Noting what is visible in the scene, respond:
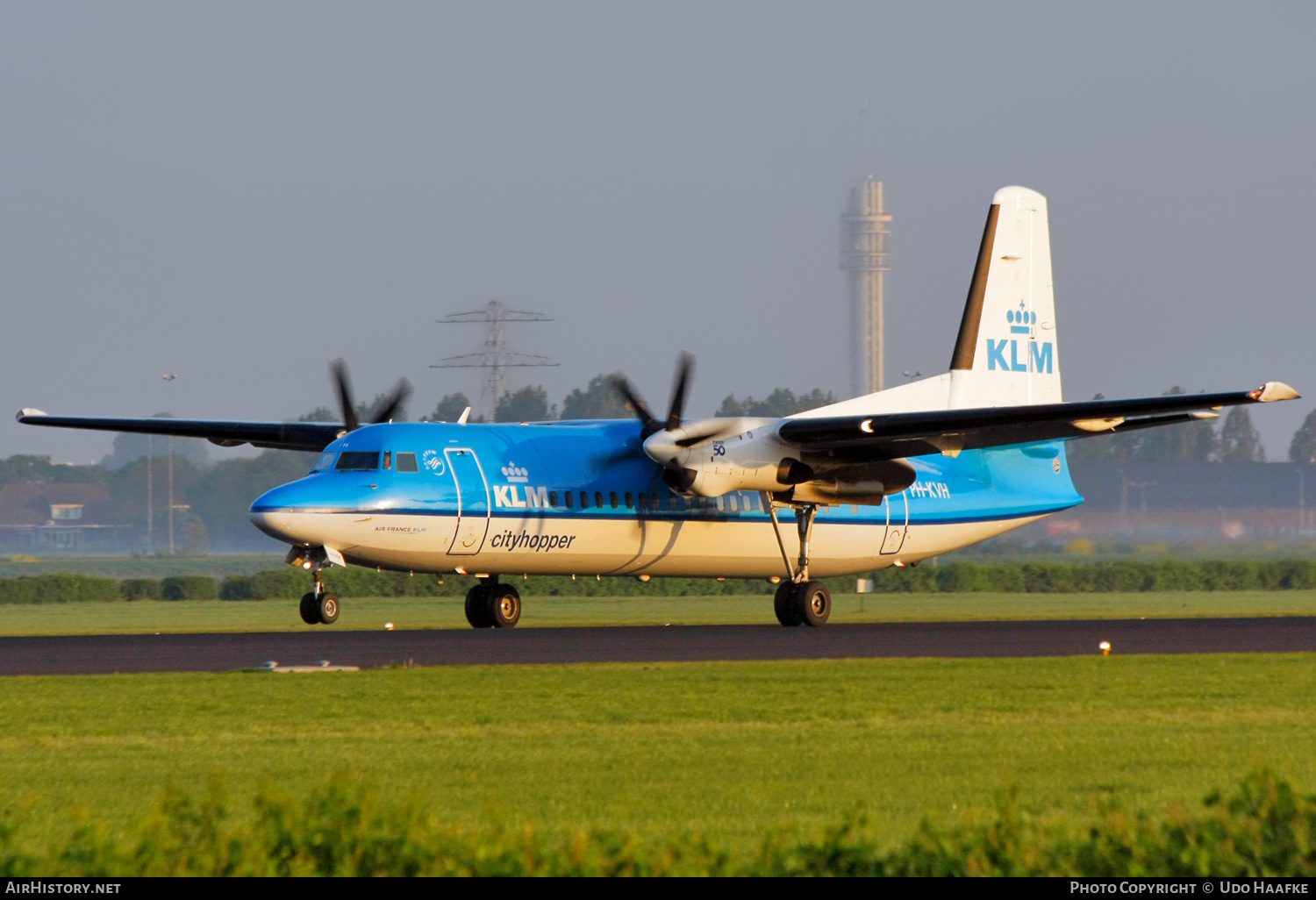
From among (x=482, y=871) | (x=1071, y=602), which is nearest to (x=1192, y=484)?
(x=1071, y=602)

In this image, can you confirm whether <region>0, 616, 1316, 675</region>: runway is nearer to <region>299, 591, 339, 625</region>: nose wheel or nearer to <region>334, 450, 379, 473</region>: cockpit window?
<region>299, 591, 339, 625</region>: nose wheel

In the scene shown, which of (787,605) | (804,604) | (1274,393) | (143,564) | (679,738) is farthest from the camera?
(143,564)

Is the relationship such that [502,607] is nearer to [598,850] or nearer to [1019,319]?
[1019,319]

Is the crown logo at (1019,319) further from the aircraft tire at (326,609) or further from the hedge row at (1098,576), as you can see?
the aircraft tire at (326,609)

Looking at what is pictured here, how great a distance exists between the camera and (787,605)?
28.3 meters

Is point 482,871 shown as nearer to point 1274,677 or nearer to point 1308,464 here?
point 1274,677

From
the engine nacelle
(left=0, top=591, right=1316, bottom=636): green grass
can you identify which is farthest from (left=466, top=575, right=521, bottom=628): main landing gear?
the engine nacelle

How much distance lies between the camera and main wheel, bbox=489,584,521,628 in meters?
26.8

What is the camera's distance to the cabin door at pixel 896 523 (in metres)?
30.4

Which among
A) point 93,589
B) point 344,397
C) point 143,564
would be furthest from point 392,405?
point 143,564

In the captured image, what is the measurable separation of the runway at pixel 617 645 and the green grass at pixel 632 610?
12.1 ft

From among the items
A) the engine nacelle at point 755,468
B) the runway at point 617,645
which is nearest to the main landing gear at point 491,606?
the runway at point 617,645

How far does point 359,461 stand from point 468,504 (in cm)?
180

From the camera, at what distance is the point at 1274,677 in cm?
1722
